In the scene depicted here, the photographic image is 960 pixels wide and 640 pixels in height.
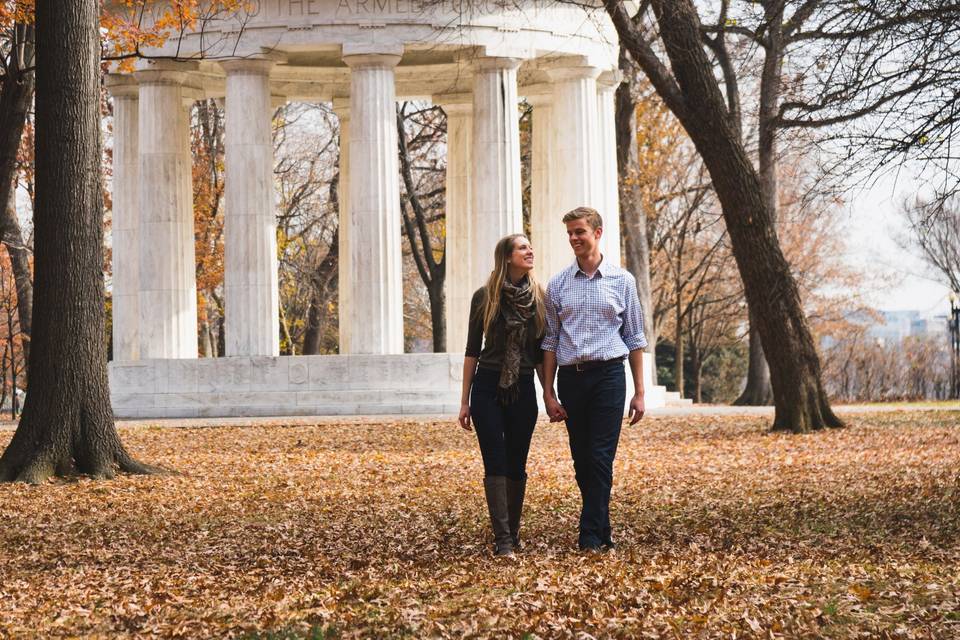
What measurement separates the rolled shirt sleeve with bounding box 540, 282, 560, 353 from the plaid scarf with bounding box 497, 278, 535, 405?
0.16 meters

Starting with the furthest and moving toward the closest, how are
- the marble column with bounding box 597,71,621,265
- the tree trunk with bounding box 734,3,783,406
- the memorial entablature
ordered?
the marble column with bounding box 597,71,621,265 → the memorial entablature → the tree trunk with bounding box 734,3,783,406

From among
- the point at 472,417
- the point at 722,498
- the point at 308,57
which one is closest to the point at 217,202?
the point at 308,57

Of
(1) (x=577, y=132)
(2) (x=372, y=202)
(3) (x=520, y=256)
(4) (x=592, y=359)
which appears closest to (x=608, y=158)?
(1) (x=577, y=132)

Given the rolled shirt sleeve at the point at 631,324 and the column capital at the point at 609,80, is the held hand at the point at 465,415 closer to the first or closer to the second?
the rolled shirt sleeve at the point at 631,324

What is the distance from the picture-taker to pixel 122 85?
43406 mm

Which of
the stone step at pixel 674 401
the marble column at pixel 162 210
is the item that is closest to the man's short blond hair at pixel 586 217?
the marble column at pixel 162 210

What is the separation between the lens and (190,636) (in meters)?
9.54

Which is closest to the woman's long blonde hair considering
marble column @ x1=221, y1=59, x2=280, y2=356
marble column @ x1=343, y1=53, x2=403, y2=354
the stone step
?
marble column @ x1=343, y1=53, x2=403, y2=354

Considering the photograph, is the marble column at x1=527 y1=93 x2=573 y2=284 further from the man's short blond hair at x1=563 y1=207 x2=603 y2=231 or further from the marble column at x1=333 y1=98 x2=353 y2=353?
the man's short blond hair at x1=563 y1=207 x2=603 y2=231

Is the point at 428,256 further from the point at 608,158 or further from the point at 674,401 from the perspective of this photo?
the point at 608,158

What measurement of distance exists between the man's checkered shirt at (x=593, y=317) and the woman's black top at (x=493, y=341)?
0.45 feet

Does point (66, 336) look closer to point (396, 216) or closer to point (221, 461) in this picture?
point (221, 461)

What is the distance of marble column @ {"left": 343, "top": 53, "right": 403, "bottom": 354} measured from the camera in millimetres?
40031

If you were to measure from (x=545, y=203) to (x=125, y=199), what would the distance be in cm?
1298
